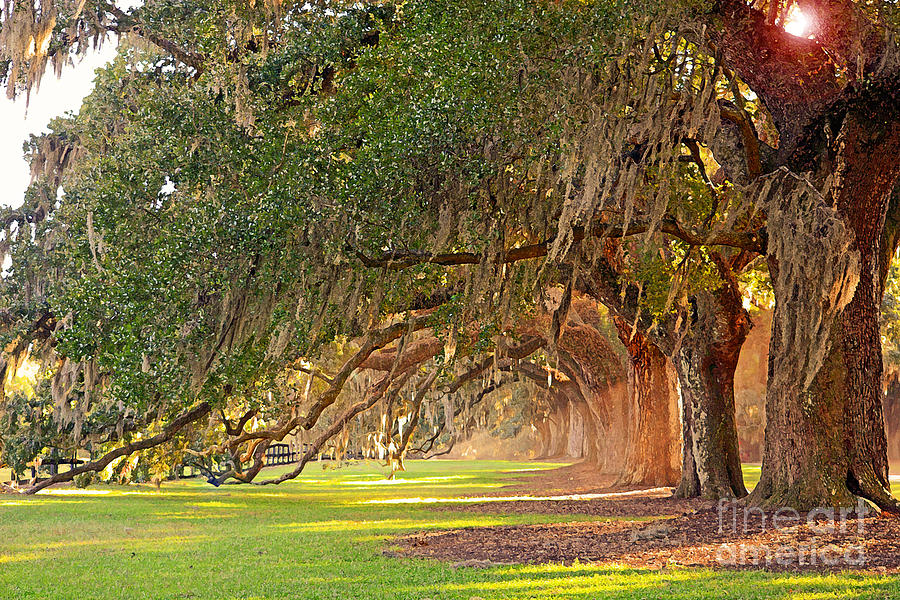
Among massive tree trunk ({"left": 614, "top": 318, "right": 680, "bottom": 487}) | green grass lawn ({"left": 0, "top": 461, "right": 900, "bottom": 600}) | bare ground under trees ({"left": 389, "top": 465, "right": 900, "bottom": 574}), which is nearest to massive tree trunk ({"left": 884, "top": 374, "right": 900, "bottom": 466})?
massive tree trunk ({"left": 614, "top": 318, "right": 680, "bottom": 487})

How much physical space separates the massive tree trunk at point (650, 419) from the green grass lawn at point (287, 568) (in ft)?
22.7

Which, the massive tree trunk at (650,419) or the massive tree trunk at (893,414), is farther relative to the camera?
the massive tree trunk at (893,414)

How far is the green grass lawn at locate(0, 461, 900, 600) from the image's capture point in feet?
23.3

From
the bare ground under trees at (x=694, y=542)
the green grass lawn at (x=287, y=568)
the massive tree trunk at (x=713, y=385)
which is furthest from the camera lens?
the massive tree trunk at (x=713, y=385)

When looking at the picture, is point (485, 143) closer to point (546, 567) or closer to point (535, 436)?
point (546, 567)

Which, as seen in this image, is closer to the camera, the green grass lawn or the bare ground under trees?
the green grass lawn

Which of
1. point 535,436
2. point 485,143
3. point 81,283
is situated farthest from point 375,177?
point 535,436

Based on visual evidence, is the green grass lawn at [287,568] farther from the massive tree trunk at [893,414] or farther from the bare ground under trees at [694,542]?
the massive tree trunk at [893,414]

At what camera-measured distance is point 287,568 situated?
8.67m

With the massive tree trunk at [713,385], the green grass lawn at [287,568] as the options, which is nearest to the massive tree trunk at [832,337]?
the massive tree trunk at [713,385]

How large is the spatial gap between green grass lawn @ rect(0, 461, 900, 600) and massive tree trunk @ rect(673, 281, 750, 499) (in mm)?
3939

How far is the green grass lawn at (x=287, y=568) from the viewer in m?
7.09

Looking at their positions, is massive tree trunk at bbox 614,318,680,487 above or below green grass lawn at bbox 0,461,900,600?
above

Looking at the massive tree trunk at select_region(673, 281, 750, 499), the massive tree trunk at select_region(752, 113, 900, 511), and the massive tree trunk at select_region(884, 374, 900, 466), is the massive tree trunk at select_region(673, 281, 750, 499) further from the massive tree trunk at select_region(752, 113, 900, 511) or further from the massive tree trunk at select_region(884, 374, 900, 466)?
the massive tree trunk at select_region(884, 374, 900, 466)
